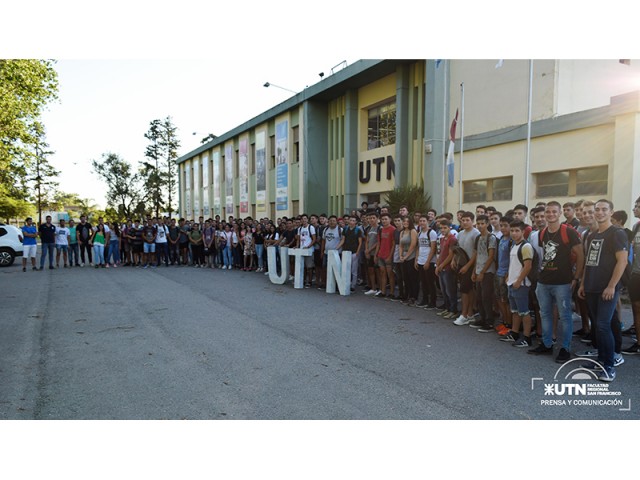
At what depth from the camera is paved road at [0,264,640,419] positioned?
4238 millimetres

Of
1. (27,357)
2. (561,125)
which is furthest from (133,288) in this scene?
(561,125)

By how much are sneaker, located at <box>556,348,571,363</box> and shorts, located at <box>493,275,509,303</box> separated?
137 centimetres

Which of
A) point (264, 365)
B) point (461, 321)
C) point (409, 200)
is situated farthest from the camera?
point (409, 200)

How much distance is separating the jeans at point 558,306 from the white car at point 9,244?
20583 mm

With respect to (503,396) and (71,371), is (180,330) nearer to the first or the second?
(71,371)

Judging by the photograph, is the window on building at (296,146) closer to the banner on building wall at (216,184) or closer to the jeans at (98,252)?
the jeans at (98,252)

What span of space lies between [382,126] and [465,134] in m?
5.33

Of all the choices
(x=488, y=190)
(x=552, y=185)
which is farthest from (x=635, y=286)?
(x=488, y=190)

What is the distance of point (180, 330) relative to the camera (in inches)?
285

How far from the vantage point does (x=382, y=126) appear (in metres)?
20.2

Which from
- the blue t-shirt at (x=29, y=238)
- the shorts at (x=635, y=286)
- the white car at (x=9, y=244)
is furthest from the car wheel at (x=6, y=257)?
the shorts at (x=635, y=286)

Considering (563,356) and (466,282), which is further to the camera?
(466,282)

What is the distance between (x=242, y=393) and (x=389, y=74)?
1736cm

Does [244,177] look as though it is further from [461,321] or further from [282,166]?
[461,321]
